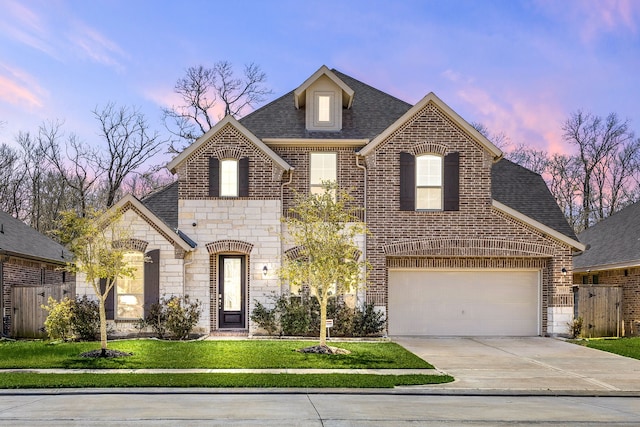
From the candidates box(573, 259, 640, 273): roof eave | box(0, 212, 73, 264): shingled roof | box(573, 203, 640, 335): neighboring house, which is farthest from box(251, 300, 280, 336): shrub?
box(573, 259, 640, 273): roof eave

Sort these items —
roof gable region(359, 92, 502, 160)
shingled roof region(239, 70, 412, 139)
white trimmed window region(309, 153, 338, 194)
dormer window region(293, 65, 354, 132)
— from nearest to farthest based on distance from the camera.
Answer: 1. roof gable region(359, 92, 502, 160)
2. white trimmed window region(309, 153, 338, 194)
3. shingled roof region(239, 70, 412, 139)
4. dormer window region(293, 65, 354, 132)

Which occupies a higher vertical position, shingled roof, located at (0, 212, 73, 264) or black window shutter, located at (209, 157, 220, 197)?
black window shutter, located at (209, 157, 220, 197)

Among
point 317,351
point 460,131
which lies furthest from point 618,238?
point 317,351

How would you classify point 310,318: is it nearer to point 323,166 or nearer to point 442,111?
point 323,166

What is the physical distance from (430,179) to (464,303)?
440 centimetres

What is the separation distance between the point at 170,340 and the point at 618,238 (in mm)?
18648

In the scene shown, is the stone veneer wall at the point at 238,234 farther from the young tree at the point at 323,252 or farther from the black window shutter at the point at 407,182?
the black window shutter at the point at 407,182

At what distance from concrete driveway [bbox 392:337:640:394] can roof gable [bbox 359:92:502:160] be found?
630cm

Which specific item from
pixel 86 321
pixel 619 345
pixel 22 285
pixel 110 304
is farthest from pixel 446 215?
pixel 22 285

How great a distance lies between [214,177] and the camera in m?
20.0

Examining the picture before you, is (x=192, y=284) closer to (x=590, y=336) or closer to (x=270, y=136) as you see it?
(x=270, y=136)

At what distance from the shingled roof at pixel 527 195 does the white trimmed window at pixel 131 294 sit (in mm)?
13148

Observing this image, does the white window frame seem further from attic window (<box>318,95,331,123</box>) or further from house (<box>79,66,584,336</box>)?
attic window (<box>318,95,331,123</box>)

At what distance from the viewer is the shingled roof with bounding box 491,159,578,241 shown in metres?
22.2
